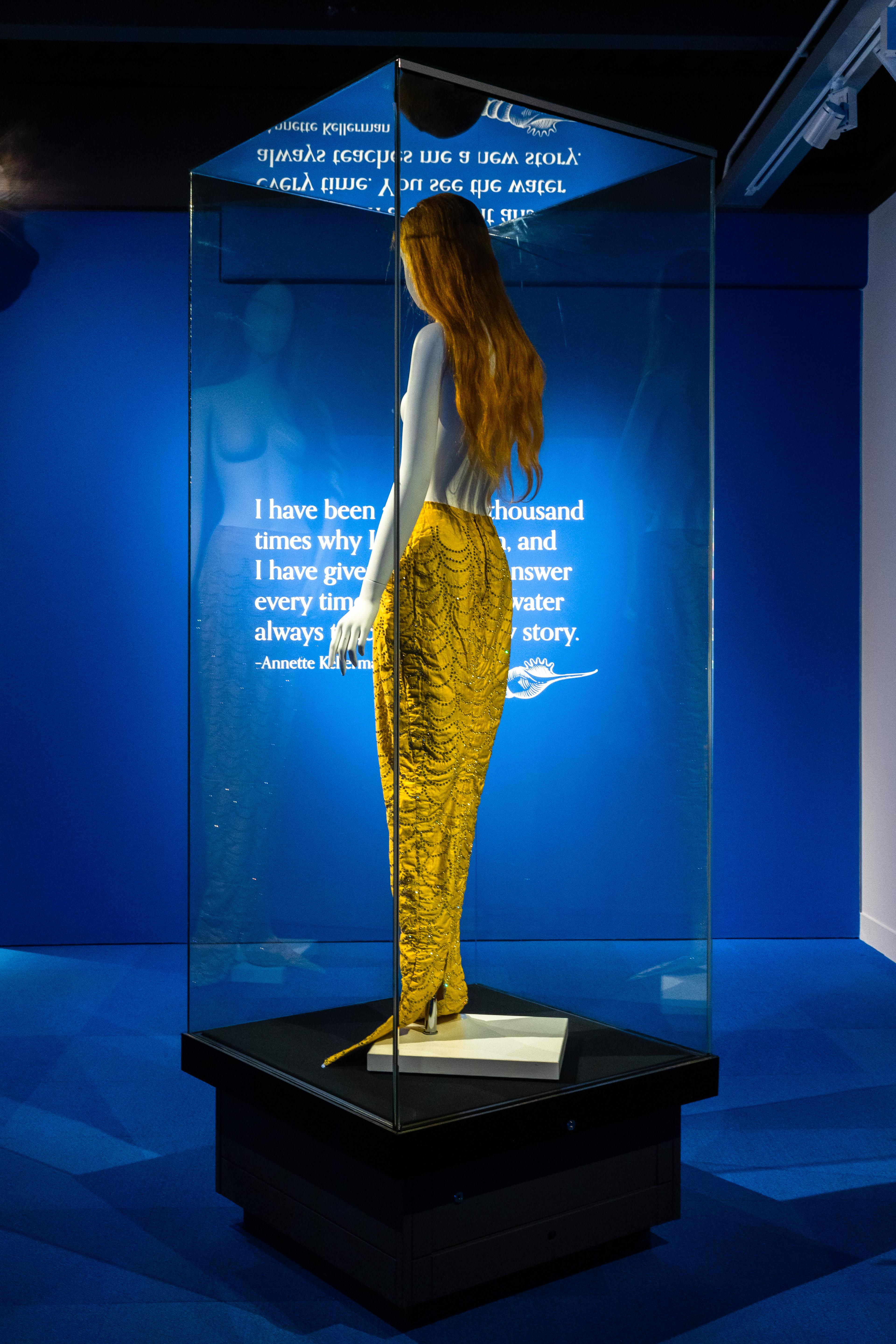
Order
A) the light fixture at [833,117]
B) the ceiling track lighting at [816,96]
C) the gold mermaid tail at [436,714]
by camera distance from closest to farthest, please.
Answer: the gold mermaid tail at [436,714] → the ceiling track lighting at [816,96] → the light fixture at [833,117]

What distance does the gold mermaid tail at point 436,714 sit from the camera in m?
2.19

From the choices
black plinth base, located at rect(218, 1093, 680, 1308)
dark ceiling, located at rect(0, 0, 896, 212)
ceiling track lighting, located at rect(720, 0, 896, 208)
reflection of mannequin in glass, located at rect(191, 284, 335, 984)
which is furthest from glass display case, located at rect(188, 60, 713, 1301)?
dark ceiling, located at rect(0, 0, 896, 212)

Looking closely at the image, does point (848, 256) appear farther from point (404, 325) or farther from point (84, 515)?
point (404, 325)

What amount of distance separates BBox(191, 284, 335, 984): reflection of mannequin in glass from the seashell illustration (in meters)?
0.49

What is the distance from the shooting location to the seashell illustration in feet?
6.99

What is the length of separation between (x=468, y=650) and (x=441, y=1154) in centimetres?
89

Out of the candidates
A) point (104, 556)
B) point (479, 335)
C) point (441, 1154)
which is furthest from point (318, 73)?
point (441, 1154)

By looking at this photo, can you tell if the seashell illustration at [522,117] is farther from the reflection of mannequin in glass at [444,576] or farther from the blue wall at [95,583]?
the blue wall at [95,583]

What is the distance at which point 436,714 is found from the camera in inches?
88.0

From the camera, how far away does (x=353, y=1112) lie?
1.99 metres

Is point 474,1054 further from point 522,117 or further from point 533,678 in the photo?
point 522,117

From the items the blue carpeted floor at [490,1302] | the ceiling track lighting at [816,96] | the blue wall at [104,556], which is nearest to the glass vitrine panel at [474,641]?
the blue carpeted floor at [490,1302]

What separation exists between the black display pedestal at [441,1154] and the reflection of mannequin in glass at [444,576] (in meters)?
0.18

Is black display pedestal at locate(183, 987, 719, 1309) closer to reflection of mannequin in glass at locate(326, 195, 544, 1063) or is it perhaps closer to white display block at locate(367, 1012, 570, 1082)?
white display block at locate(367, 1012, 570, 1082)
